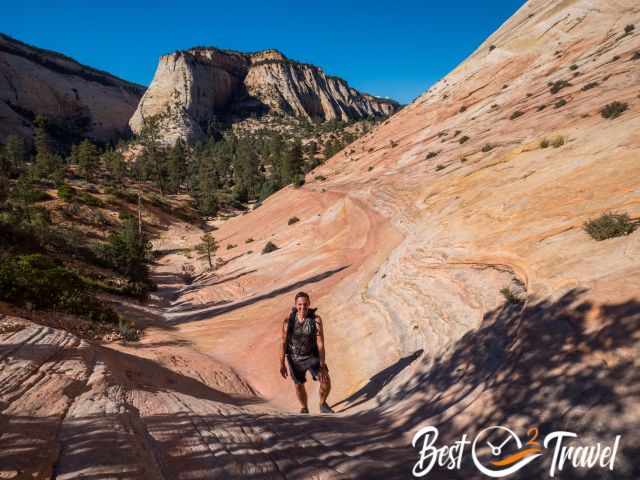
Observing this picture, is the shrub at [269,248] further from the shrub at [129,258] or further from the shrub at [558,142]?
the shrub at [558,142]

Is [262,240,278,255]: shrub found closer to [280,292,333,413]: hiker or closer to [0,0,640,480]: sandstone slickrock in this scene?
[0,0,640,480]: sandstone slickrock

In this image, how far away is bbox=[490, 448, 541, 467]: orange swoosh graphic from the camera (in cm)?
358

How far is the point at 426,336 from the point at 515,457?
441 cm

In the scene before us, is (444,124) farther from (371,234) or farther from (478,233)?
(478,233)

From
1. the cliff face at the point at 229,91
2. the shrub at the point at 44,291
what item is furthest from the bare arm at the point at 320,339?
the cliff face at the point at 229,91

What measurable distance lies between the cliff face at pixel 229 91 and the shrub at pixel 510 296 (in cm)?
13639

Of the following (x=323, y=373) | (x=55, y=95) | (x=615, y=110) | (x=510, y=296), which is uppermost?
(x=55, y=95)

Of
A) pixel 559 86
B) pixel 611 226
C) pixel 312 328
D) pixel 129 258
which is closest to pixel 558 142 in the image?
pixel 611 226

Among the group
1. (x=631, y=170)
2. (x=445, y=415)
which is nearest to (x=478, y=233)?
(x=631, y=170)

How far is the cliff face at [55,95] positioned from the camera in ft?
373

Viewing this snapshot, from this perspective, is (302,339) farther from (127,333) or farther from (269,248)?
(269,248)

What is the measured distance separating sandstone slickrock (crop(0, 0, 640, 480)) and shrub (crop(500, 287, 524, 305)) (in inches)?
9.5

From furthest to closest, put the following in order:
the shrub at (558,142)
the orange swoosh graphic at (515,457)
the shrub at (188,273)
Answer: the shrub at (188,273) < the shrub at (558,142) < the orange swoosh graphic at (515,457)

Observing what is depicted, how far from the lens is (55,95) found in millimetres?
125188
